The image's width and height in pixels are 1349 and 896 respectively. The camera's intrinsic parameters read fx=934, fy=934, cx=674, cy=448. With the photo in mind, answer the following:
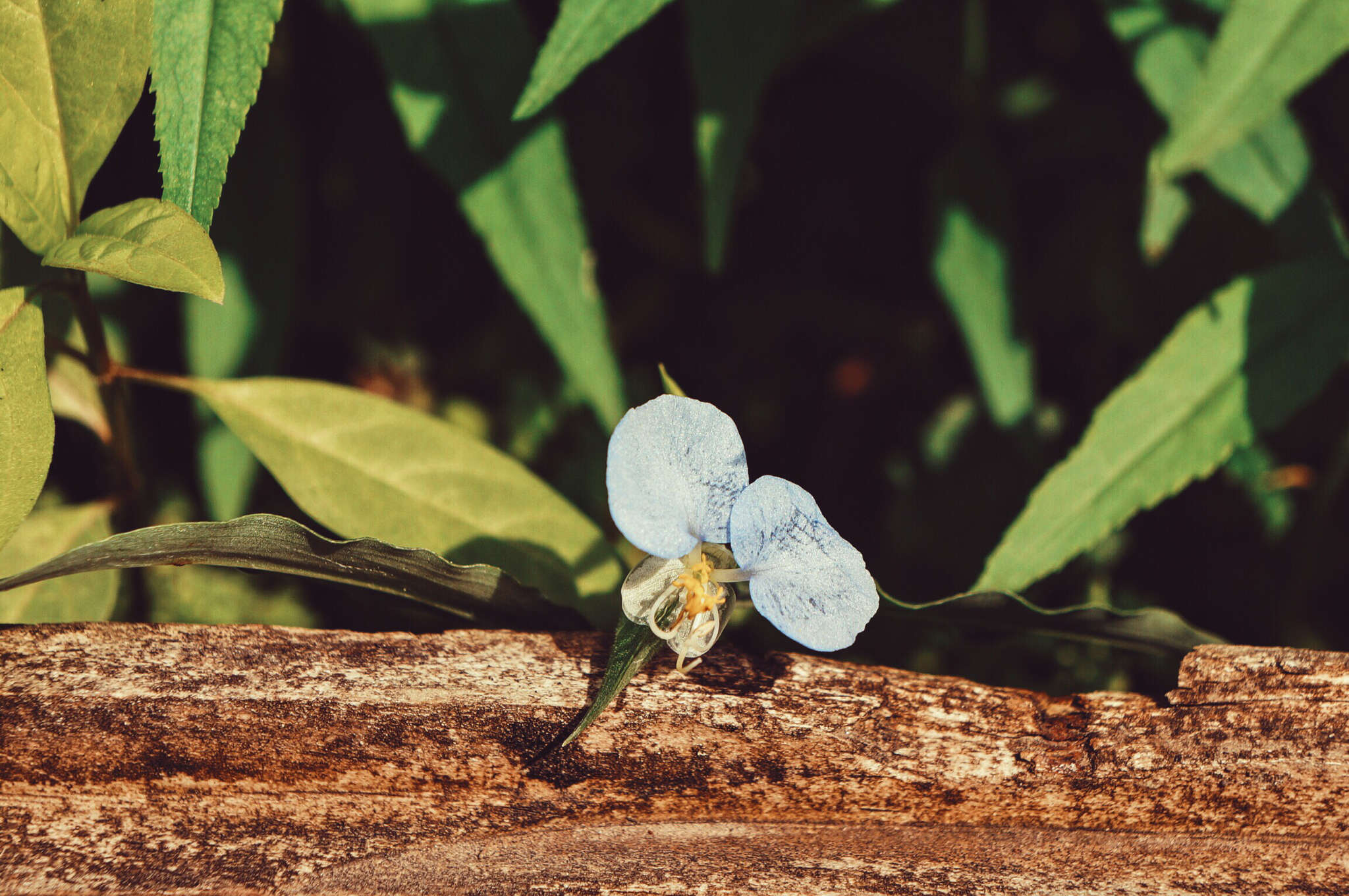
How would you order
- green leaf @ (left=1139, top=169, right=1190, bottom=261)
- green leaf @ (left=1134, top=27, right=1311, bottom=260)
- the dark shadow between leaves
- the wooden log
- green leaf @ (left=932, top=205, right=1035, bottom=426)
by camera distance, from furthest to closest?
green leaf @ (left=932, top=205, right=1035, bottom=426) < green leaf @ (left=1139, top=169, right=1190, bottom=261) < green leaf @ (left=1134, top=27, right=1311, bottom=260) < the dark shadow between leaves < the wooden log

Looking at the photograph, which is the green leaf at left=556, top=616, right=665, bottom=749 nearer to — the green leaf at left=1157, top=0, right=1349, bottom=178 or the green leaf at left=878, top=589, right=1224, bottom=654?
the green leaf at left=878, top=589, right=1224, bottom=654

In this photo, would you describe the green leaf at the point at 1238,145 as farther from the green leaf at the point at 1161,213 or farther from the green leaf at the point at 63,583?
the green leaf at the point at 63,583

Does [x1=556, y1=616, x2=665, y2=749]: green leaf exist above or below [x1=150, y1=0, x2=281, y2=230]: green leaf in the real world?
below

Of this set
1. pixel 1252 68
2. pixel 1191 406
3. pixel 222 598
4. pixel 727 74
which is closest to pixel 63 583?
pixel 222 598

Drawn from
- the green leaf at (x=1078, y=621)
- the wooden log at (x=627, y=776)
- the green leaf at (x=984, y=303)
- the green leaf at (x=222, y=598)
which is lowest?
the wooden log at (x=627, y=776)

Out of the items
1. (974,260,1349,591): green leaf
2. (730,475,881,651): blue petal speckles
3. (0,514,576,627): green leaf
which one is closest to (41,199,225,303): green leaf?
(0,514,576,627): green leaf

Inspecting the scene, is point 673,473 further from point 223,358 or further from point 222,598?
point 222,598

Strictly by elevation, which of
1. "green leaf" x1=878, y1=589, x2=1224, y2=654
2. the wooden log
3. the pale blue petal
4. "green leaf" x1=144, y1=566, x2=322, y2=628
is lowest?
the wooden log

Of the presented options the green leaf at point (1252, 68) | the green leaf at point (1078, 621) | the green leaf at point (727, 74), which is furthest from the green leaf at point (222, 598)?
the green leaf at point (1252, 68)

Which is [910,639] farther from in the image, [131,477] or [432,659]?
[131,477]
